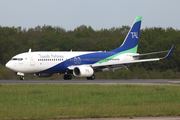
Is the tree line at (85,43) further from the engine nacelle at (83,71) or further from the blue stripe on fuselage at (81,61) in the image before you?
the engine nacelle at (83,71)

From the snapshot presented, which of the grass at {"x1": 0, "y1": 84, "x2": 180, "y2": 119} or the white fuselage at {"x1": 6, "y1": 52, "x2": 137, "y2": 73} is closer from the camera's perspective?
the grass at {"x1": 0, "y1": 84, "x2": 180, "y2": 119}

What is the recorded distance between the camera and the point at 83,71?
37750 millimetres

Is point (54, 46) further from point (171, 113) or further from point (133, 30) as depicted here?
point (171, 113)

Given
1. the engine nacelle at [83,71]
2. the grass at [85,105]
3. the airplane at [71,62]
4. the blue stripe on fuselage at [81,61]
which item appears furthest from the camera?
the blue stripe on fuselage at [81,61]

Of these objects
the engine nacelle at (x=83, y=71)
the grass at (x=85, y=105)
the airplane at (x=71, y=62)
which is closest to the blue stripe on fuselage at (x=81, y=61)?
the airplane at (x=71, y=62)

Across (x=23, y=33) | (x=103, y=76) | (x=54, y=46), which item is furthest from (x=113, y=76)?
(x=23, y=33)

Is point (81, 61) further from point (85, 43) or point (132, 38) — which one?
point (85, 43)

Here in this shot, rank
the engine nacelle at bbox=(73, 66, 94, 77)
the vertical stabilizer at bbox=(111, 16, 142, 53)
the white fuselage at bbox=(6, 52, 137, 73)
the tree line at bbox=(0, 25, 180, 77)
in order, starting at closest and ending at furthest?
the white fuselage at bbox=(6, 52, 137, 73)
the engine nacelle at bbox=(73, 66, 94, 77)
the vertical stabilizer at bbox=(111, 16, 142, 53)
the tree line at bbox=(0, 25, 180, 77)

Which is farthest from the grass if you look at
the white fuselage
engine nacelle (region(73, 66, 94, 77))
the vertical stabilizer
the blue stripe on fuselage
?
the vertical stabilizer

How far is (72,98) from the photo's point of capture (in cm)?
1720

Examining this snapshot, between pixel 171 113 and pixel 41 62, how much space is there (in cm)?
2602

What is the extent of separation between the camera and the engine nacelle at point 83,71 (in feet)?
124

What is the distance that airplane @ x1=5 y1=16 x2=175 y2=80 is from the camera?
36344 mm

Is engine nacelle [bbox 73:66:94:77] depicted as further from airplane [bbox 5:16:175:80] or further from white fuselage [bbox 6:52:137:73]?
white fuselage [bbox 6:52:137:73]
